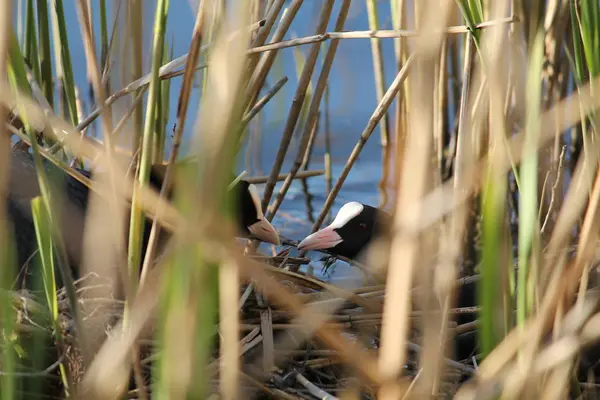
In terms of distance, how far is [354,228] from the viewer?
2555 millimetres

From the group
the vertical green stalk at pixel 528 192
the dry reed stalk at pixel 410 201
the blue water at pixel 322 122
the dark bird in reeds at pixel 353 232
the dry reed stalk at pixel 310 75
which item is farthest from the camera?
the blue water at pixel 322 122

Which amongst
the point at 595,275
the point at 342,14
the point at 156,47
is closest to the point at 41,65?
the point at 342,14

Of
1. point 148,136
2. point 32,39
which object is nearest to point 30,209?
point 32,39

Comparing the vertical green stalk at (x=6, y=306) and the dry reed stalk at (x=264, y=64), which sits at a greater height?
the dry reed stalk at (x=264, y=64)

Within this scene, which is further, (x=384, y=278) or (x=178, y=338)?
(x=384, y=278)

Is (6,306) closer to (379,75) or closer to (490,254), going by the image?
(490,254)

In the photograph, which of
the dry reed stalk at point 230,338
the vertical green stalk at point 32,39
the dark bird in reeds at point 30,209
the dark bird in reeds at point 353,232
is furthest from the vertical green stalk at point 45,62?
the dry reed stalk at point 230,338

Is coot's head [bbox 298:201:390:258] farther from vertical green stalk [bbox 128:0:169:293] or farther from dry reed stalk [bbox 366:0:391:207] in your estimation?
vertical green stalk [bbox 128:0:169:293]

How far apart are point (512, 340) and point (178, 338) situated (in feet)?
1.16

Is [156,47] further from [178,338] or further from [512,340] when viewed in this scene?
[512,340]

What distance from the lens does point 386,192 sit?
11.3 feet

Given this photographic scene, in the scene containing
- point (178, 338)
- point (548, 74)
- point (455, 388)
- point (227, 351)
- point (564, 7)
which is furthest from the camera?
point (548, 74)

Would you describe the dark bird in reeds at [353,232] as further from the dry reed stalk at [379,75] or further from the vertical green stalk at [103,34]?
the vertical green stalk at [103,34]

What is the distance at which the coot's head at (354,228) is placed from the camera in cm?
252
